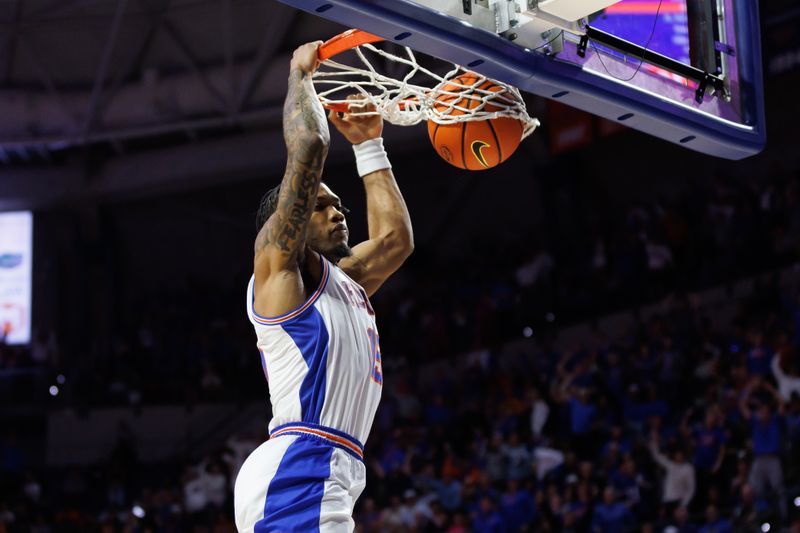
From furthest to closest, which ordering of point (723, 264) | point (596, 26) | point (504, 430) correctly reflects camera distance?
point (723, 264), point (504, 430), point (596, 26)

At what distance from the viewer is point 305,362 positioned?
3604mm

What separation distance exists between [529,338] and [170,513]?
5119 mm

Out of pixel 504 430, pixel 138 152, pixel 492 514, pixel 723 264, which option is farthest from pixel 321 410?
pixel 138 152

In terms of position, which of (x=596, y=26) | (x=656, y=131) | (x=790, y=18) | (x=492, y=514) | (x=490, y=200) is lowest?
(x=490, y=200)

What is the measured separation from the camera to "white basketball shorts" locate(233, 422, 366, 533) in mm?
3432

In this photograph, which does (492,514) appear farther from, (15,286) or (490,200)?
(15,286)

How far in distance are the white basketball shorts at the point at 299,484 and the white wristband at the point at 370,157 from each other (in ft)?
4.24

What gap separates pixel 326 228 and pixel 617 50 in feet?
3.99

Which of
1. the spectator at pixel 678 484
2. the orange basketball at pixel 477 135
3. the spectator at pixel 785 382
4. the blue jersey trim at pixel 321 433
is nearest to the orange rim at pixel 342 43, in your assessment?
the orange basketball at pixel 477 135

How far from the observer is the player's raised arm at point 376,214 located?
4.28 meters

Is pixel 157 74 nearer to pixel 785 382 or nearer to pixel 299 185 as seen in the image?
pixel 785 382

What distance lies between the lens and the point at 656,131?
411cm

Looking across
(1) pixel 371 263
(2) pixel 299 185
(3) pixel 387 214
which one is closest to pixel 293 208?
(2) pixel 299 185

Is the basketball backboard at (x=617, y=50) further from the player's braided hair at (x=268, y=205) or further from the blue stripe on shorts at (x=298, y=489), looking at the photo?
the blue stripe on shorts at (x=298, y=489)
